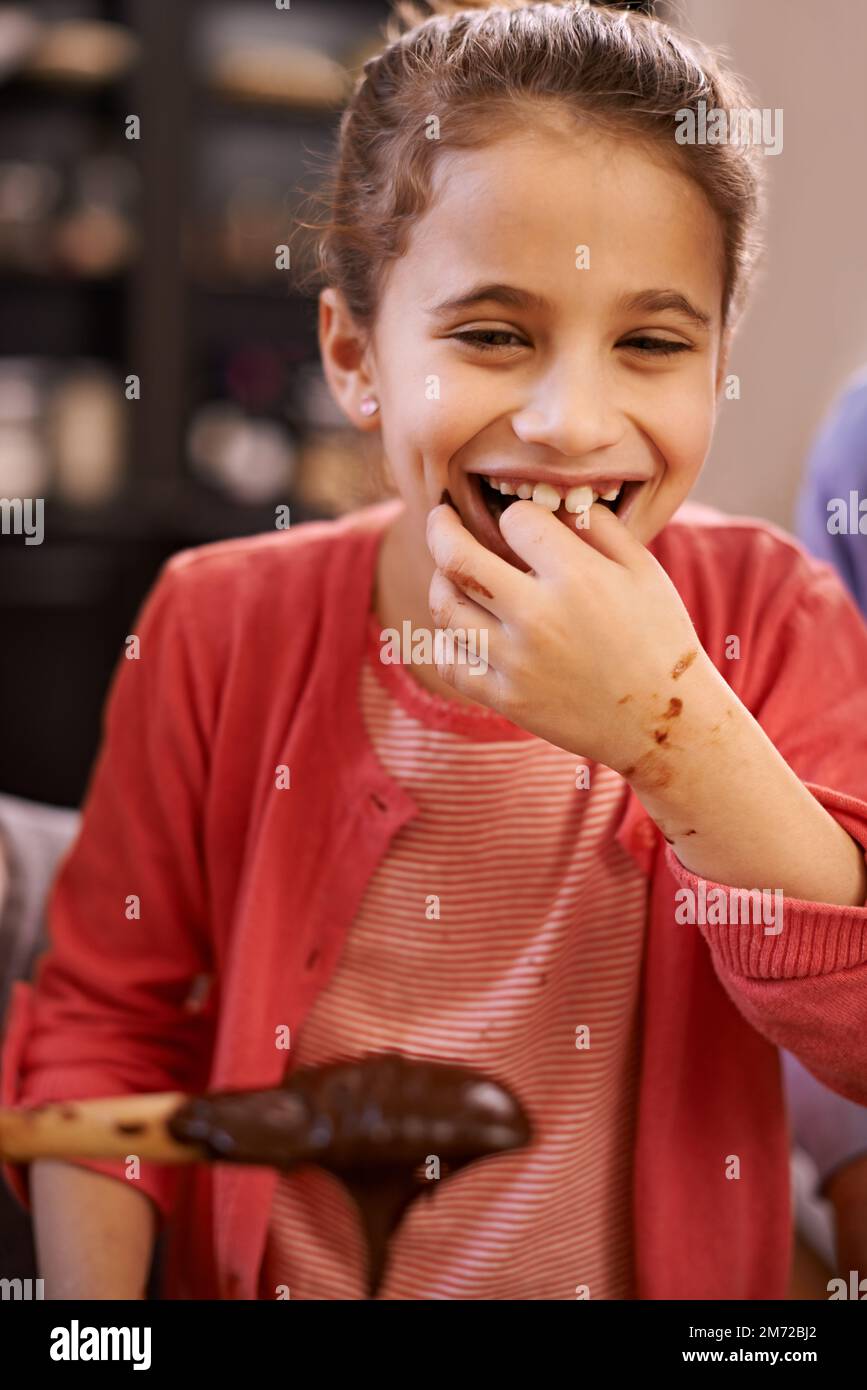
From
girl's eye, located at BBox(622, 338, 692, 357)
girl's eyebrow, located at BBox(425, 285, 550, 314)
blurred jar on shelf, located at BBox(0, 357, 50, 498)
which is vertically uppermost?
blurred jar on shelf, located at BBox(0, 357, 50, 498)

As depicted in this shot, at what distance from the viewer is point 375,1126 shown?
2.43 ft

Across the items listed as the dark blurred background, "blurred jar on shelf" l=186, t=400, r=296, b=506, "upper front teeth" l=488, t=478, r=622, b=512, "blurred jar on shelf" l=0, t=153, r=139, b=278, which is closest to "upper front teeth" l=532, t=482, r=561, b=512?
"upper front teeth" l=488, t=478, r=622, b=512

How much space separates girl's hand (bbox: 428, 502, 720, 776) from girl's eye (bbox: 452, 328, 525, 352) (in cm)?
8

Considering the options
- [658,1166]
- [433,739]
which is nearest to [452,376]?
[433,739]

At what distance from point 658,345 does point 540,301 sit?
73mm

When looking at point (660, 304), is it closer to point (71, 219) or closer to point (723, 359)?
point (723, 359)

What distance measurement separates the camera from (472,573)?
2.08ft

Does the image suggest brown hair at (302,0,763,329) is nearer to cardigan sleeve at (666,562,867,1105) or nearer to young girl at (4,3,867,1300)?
young girl at (4,3,867,1300)

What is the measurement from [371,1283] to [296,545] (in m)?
0.47

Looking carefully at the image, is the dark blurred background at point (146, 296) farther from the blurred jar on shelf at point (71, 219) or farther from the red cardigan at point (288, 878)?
the red cardigan at point (288, 878)

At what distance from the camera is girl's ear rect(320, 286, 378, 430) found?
79 cm

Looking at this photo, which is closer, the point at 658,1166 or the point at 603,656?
the point at 603,656

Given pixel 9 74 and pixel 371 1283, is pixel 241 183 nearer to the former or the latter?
pixel 9 74
